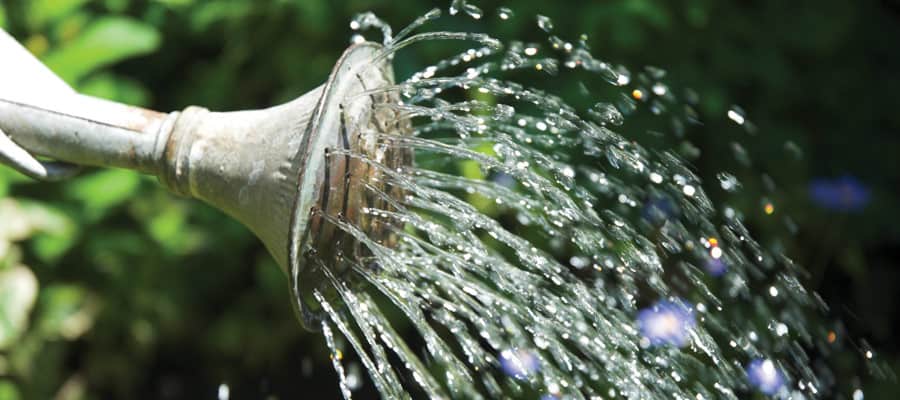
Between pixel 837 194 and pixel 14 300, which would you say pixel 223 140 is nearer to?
pixel 14 300

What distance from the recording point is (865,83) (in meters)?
3.74

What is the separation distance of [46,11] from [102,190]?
0.44 meters

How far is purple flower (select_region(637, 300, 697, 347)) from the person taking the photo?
223 cm

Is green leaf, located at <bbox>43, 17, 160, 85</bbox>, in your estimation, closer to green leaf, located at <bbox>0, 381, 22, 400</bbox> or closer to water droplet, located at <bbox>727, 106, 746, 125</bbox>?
green leaf, located at <bbox>0, 381, 22, 400</bbox>

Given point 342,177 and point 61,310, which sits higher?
point 342,177

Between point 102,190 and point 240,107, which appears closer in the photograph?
point 102,190

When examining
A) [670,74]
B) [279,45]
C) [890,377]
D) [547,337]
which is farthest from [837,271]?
[547,337]

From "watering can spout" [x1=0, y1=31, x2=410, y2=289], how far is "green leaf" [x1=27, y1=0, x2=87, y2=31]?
4.33 feet

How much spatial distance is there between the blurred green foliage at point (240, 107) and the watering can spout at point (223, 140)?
1.27 m

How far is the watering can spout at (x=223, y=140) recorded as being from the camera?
4.93ft

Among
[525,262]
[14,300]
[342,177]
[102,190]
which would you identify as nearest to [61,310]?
[14,300]

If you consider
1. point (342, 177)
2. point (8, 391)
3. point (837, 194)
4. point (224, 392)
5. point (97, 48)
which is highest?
point (342, 177)

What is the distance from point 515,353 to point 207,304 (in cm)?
160

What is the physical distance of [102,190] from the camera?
289 cm
